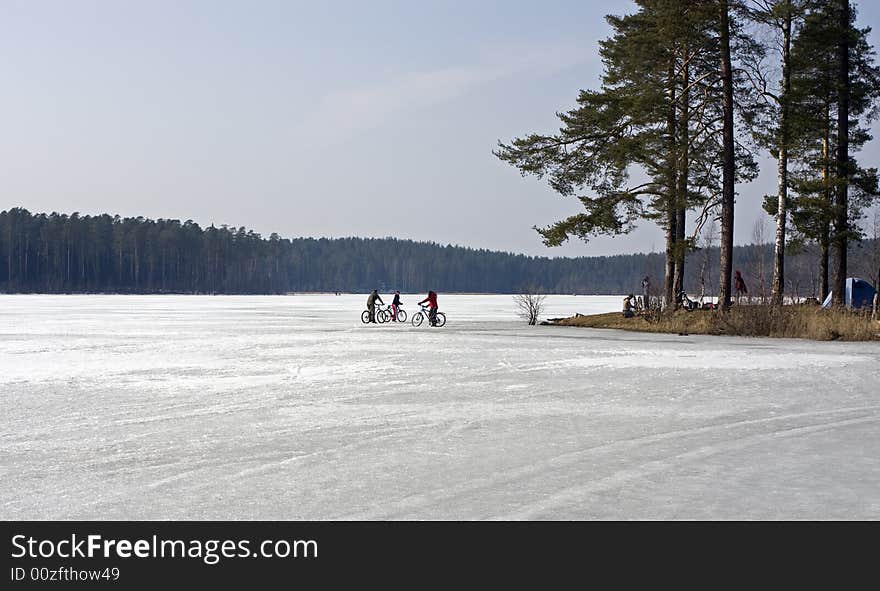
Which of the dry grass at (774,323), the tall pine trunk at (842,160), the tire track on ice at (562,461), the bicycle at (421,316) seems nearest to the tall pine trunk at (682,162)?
the dry grass at (774,323)

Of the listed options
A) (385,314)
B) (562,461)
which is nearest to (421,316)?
(385,314)

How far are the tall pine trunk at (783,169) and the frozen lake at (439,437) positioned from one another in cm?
1328

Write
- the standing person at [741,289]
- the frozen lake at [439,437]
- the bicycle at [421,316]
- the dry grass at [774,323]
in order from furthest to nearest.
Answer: the bicycle at [421,316]
the standing person at [741,289]
the dry grass at [774,323]
the frozen lake at [439,437]

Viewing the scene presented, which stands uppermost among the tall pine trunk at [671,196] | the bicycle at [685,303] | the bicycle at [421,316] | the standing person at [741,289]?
the tall pine trunk at [671,196]

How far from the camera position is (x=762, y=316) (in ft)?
85.4

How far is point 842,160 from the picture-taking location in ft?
105

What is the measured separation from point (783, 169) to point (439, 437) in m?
26.8

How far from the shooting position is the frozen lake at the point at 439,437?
597 centimetres

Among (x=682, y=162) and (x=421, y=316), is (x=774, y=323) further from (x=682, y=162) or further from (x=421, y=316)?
(x=421, y=316)

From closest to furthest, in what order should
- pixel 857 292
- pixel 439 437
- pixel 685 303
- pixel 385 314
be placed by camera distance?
pixel 439 437 < pixel 857 292 < pixel 685 303 < pixel 385 314

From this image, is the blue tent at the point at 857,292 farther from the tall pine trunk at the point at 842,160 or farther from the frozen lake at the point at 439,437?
the frozen lake at the point at 439,437

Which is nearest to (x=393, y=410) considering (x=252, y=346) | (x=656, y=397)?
(x=656, y=397)
